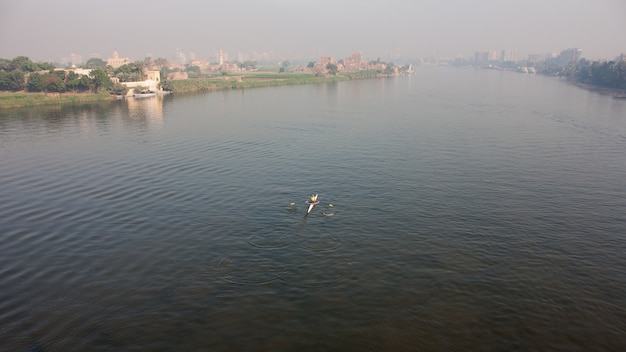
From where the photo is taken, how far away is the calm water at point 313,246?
16.4m

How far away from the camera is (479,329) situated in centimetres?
1642

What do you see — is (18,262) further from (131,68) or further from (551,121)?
(131,68)

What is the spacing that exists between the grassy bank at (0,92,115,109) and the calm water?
46133mm

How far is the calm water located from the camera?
53.7 ft

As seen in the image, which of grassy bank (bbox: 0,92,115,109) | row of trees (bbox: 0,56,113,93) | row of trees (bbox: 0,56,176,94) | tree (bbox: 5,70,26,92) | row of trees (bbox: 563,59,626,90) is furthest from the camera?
row of trees (bbox: 563,59,626,90)

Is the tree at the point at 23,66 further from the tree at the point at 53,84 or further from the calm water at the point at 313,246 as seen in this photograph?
the calm water at the point at 313,246

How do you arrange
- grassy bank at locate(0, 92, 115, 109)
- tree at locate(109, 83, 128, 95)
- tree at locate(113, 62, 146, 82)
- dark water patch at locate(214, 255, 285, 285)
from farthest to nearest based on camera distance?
tree at locate(113, 62, 146, 82) < tree at locate(109, 83, 128, 95) < grassy bank at locate(0, 92, 115, 109) < dark water patch at locate(214, 255, 285, 285)

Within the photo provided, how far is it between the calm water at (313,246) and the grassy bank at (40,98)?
151 ft

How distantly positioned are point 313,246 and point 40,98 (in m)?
94.1

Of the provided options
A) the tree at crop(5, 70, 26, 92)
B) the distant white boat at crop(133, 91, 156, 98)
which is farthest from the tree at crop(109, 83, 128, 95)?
the tree at crop(5, 70, 26, 92)

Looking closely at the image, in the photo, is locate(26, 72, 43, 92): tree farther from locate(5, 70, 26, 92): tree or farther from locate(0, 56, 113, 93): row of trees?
locate(5, 70, 26, 92): tree

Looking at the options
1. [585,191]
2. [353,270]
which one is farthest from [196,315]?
[585,191]

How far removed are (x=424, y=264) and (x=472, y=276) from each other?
2436 mm

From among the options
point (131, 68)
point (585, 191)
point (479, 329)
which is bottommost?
point (479, 329)
